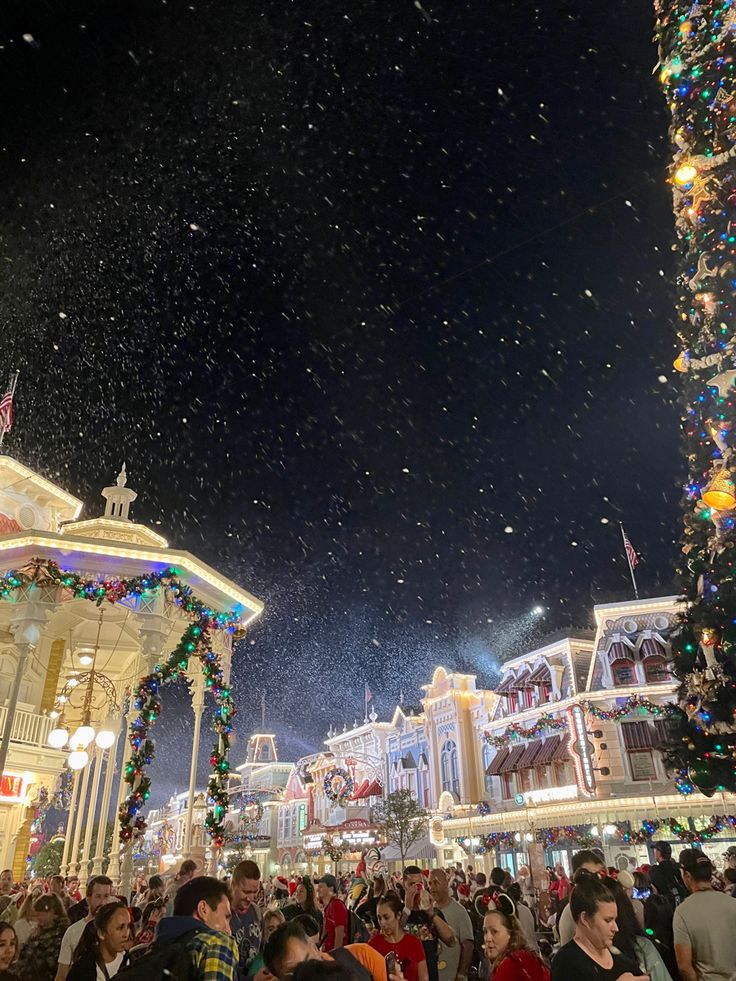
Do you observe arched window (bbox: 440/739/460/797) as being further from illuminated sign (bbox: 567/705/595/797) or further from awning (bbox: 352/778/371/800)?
illuminated sign (bbox: 567/705/595/797)

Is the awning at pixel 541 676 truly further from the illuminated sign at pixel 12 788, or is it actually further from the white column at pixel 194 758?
the illuminated sign at pixel 12 788

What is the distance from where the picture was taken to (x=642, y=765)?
2973cm

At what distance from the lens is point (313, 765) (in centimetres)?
6600

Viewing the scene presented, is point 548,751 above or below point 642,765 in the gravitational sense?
above

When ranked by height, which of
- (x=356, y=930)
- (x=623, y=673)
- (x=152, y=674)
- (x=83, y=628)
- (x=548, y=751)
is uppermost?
(x=623, y=673)

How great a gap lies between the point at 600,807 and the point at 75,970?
29595mm

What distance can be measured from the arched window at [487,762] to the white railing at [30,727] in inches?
1026

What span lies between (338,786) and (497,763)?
80.6 ft

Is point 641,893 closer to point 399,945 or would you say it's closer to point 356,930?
point 356,930

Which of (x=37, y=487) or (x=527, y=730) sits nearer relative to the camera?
(x=37, y=487)

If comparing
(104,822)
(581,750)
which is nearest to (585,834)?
(581,750)

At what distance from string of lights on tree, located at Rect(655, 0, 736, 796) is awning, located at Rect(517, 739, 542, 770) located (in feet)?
85.1

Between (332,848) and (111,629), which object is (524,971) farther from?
(332,848)

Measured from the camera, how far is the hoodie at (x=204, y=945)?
310 cm
